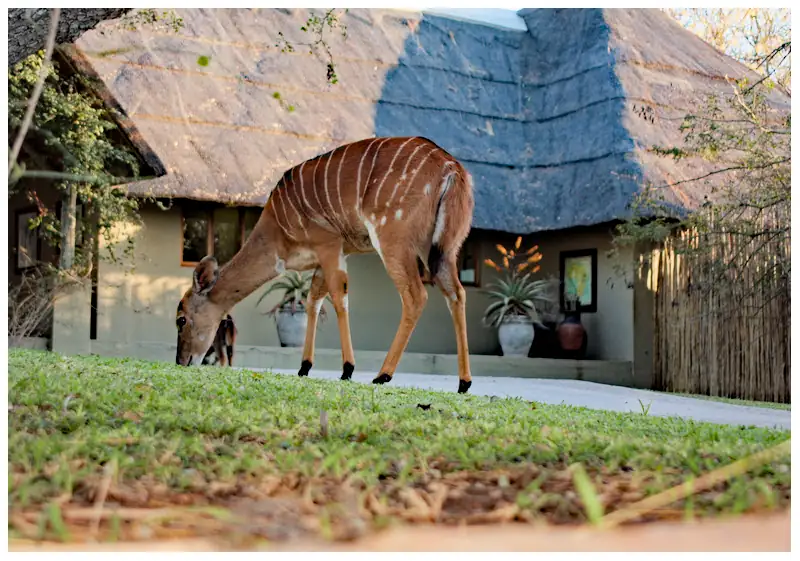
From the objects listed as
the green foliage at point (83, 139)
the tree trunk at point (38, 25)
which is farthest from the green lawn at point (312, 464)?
the green foliage at point (83, 139)

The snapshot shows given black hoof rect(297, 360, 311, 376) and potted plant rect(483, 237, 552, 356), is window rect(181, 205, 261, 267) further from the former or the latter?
black hoof rect(297, 360, 311, 376)

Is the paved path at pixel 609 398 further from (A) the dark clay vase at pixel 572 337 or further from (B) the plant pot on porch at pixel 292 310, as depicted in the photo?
(A) the dark clay vase at pixel 572 337

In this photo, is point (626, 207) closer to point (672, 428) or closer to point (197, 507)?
point (672, 428)

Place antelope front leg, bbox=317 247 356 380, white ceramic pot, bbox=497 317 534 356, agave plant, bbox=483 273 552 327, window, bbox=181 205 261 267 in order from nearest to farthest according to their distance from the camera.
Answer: antelope front leg, bbox=317 247 356 380
window, bbox=181 205 261 267
white ceramic pot, bbox=497 317 534 356
agave plant, bbox=483 273 552 327

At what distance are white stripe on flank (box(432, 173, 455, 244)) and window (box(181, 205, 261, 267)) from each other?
248 inches

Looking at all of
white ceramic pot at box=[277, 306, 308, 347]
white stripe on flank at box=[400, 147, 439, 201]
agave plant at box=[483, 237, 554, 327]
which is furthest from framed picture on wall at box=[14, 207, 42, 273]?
white stripe on flank at box=[400, 147, 439, 201]

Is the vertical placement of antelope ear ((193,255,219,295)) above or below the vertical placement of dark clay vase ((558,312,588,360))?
above

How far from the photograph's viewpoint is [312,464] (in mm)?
2811

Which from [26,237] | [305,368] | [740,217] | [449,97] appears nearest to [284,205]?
[305,368]

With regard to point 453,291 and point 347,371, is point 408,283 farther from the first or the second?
point 347,371

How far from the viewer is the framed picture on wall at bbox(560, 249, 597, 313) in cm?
1341

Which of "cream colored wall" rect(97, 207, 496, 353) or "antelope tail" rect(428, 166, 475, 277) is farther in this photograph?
"cream colored wall" rect(97, 207, 496, 353)

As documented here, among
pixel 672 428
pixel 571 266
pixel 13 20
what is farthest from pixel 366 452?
pixel 571 266

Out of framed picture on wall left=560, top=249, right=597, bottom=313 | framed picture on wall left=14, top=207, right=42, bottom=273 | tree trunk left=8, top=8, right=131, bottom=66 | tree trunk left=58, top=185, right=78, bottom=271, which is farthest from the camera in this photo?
framed picture on wall left=14, top=207, right=42, bottom=273
